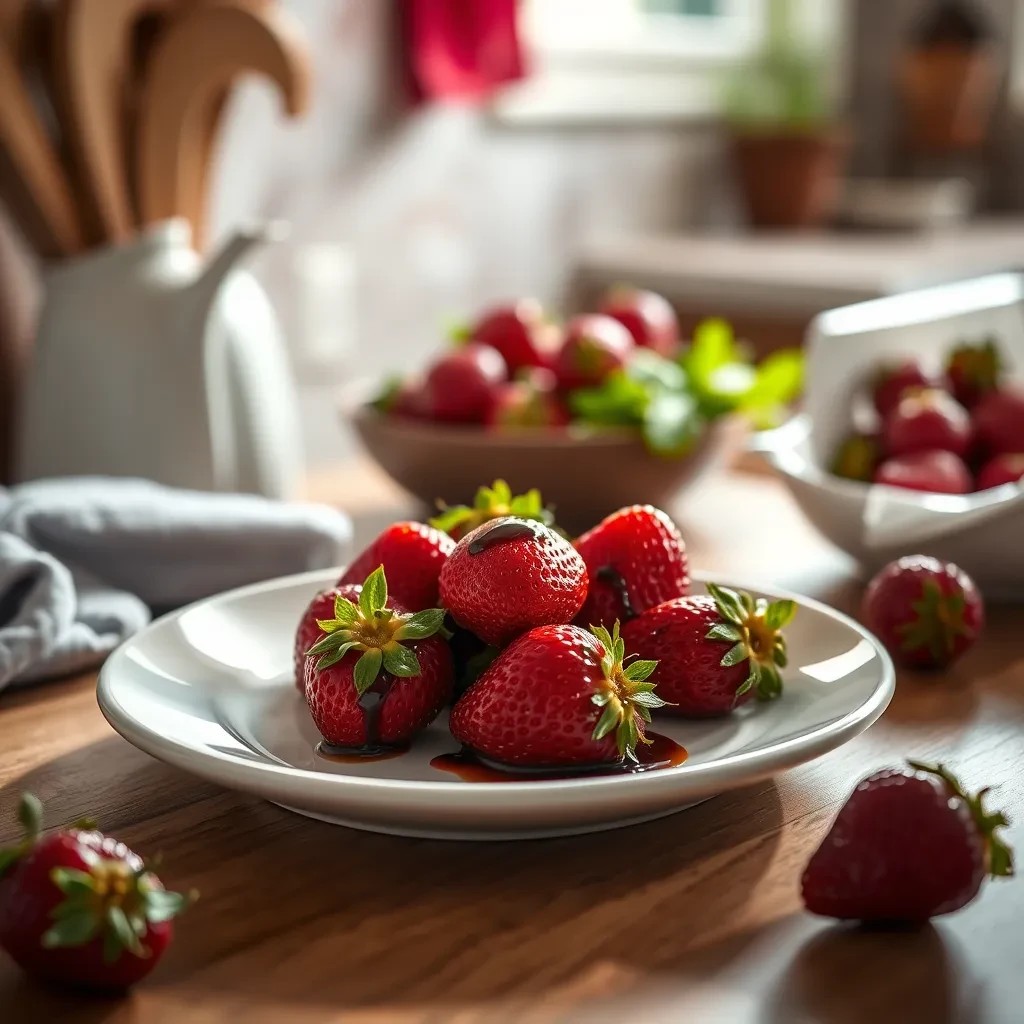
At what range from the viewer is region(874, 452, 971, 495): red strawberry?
108 centimetres

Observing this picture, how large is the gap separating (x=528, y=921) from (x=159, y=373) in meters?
0.76

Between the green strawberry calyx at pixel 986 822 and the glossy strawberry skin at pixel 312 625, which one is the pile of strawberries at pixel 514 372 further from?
the green strawberry calyx at pixel 986 822

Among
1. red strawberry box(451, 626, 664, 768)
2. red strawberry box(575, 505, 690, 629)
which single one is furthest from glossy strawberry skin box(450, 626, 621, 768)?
red strawberry box(575, 505, 690, 629)

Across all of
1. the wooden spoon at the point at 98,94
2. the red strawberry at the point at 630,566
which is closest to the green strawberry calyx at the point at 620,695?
the red strawberry at the point at 630,566

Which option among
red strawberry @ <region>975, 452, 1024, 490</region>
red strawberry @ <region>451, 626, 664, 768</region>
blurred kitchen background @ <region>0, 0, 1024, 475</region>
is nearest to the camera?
red strawberry @ <region>451, 626, 664, 768</region>

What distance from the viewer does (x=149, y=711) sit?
690 millimetres

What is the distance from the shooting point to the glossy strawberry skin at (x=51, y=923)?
0.50m

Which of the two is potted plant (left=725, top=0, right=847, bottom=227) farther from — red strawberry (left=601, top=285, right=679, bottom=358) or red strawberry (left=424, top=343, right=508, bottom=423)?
red strawberry (left=424, top=343, right=508, bottom=423)

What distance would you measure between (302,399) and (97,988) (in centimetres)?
143

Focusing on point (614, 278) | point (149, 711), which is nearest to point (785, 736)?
point (149, 711)

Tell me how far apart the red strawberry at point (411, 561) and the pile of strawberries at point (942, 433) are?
482 mm

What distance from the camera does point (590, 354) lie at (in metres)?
1.29

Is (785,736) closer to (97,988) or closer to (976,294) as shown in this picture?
(97,988)

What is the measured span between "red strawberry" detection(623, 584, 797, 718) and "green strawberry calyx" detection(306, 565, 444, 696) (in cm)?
11
